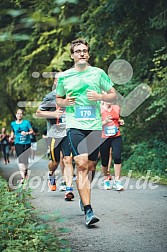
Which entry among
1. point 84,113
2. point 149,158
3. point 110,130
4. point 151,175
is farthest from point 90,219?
point 149,158

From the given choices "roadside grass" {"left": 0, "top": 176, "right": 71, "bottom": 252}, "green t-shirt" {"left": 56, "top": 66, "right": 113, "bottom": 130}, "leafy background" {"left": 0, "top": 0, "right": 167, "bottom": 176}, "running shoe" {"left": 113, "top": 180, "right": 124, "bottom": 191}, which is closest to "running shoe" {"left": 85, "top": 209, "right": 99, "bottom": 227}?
"roadside grass" {"left": 0, "top": 176, "right": 71, "bottom": 252}

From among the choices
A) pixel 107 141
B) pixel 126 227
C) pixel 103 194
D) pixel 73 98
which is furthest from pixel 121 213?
pixel 107 141

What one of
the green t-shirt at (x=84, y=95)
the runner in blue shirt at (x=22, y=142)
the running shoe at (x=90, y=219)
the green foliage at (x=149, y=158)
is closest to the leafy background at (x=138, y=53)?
the green foliage at (x=149, y=158)

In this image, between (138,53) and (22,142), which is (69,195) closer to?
(22,142)

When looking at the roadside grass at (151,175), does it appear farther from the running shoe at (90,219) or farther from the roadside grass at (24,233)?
the roadside grass at (24,233)

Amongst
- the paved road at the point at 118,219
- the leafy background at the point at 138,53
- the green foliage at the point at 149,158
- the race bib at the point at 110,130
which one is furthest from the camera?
the green foliage at the point at 149,158

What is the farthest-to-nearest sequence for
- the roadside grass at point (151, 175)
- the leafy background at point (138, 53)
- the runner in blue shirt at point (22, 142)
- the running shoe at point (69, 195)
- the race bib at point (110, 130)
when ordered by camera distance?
1. the leafy background at point (138, 53)
2. the runner in blue shirt at point (22, 142)
3. the roadside grass at point (151, 175)
4. the race bib at point (110, 130)
5. the running shoe at point (69, 195)

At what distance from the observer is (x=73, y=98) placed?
6.36 m

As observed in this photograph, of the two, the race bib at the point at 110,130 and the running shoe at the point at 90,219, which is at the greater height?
the race bib at the point at 110,130

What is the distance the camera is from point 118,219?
648 cm

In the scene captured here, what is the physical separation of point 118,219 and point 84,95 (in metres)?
1.48

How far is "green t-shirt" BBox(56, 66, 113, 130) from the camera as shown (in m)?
6.38

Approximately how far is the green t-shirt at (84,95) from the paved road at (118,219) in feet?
3.41

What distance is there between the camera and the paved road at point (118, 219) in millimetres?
5031
